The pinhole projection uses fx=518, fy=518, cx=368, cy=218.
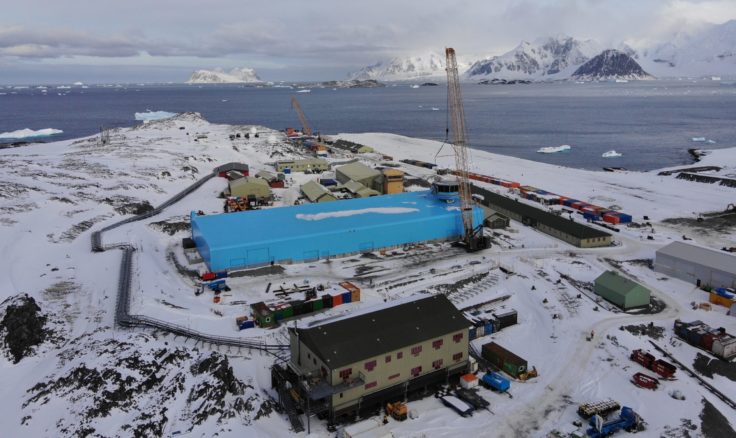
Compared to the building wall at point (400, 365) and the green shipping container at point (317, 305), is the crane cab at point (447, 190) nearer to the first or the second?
the green shipping container at point (317, 305)

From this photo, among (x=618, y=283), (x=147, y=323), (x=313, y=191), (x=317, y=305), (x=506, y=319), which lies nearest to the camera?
(x=147, y=323)

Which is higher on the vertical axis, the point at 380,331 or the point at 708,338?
the point at 380,331

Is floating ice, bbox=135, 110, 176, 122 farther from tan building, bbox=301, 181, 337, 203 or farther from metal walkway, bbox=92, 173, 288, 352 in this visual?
metal walkway, bbox=92, 173, 288, 352

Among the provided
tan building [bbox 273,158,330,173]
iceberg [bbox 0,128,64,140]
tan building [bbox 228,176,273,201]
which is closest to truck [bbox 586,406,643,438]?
tan building [bbox 228,176,273,201]

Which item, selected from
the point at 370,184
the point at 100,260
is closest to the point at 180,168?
the point at 370,184

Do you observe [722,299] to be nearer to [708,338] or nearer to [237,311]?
[708,338]

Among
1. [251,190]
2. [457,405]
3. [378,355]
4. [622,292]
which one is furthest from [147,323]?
[251,190]

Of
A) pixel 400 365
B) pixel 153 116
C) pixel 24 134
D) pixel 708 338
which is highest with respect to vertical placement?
pixel 153 116
